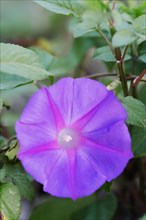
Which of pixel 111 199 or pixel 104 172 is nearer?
pixel 104 172

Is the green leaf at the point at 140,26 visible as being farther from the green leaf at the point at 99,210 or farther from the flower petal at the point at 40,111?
the green leaf at the point at 99,210

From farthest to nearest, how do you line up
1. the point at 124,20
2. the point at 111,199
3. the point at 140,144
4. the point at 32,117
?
the point at 111,199 < the point at 140,144 < the point at 124,20 < the point at 32,117

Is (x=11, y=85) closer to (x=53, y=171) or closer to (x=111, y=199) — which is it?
(x=53, y=171)

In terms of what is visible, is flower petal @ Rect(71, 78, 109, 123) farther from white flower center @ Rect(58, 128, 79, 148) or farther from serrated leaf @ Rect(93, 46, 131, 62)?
serrated leaf @ Rect(93, 46, 131, 62)

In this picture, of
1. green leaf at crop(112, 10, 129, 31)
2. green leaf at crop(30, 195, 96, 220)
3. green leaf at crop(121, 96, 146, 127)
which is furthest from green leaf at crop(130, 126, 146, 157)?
green leaf at crop(30, 195, 96, 220)

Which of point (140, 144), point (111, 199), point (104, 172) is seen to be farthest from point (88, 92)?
point (111, 199)

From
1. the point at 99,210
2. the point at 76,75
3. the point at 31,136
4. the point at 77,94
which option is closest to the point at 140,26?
the point at 77,94
